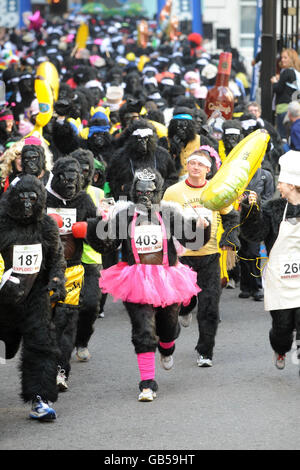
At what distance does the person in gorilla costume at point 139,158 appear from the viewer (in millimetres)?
11000

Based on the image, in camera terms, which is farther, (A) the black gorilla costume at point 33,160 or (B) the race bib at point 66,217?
(A) the black gorilla costume at point 33,160

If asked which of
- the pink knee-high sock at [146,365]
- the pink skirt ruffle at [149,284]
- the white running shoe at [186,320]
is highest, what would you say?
the pink skirt ruffle at [149,284]

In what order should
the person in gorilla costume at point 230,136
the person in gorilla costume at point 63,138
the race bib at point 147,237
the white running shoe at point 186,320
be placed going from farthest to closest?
the person in gorilla costume at point 63,138
the person in gorilla costume at point 230,136
the white running shoe at point 186,320
the race bib at point 147,237

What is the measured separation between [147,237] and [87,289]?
1163mm

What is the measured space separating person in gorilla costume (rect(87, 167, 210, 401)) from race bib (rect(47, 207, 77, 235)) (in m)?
0.44

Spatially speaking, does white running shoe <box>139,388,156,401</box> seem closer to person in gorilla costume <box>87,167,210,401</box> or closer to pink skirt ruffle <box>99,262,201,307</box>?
person in gorilla costume <box>87,167,210,401</box>

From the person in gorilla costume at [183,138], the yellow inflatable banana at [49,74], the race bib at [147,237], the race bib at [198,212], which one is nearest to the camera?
the race bib at [147,237]

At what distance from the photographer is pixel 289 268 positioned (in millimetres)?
7934

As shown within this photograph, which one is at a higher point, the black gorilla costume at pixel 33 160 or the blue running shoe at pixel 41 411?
Answer: the black gorilla costume at pixel 33 160

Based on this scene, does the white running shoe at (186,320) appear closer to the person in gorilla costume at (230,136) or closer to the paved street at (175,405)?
the paved street at (175,405)

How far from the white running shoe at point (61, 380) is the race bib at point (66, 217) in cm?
107

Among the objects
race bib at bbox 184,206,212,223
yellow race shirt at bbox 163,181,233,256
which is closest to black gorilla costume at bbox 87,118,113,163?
yellow race shirt at bbox 163,181,233,256

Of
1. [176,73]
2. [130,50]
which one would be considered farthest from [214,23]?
[176,73]

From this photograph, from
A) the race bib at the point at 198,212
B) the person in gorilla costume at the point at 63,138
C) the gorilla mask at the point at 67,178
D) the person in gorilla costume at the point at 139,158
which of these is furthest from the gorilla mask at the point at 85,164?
the person in gorilla costume at the point at 63,138
